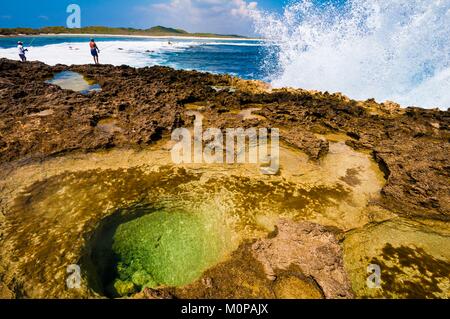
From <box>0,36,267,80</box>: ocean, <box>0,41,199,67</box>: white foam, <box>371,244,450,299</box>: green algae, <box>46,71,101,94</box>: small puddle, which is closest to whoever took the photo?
<box>371,244,450,299</box>: green algae

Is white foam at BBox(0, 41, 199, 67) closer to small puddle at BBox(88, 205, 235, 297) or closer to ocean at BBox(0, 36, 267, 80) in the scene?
ocean at BBox(0, 36, 267, 80)

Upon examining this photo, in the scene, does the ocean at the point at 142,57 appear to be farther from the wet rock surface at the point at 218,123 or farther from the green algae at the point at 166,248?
the green algae at the point at 166,248

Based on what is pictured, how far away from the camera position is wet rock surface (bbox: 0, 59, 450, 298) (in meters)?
3.85

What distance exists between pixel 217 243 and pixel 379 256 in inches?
98.6

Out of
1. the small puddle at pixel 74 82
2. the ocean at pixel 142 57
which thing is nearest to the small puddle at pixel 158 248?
the small puddle at pixel 74 82

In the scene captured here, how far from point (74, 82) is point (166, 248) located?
12.0 metres

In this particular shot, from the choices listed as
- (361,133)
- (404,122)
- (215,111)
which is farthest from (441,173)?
(215,111)

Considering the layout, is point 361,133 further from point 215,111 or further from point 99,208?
point 99,208

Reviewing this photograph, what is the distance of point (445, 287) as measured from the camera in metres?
3.75

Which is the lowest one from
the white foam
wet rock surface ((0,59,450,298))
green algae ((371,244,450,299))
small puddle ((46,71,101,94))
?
green algae ((371,244,450,299))

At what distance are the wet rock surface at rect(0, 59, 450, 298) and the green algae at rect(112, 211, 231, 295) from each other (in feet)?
0.98

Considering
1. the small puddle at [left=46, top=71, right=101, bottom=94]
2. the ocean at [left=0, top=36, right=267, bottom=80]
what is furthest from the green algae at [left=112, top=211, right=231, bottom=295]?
the ocean at [left=0, top=36, right=267, bottom=80]

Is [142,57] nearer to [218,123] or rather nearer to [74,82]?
[74,82]
